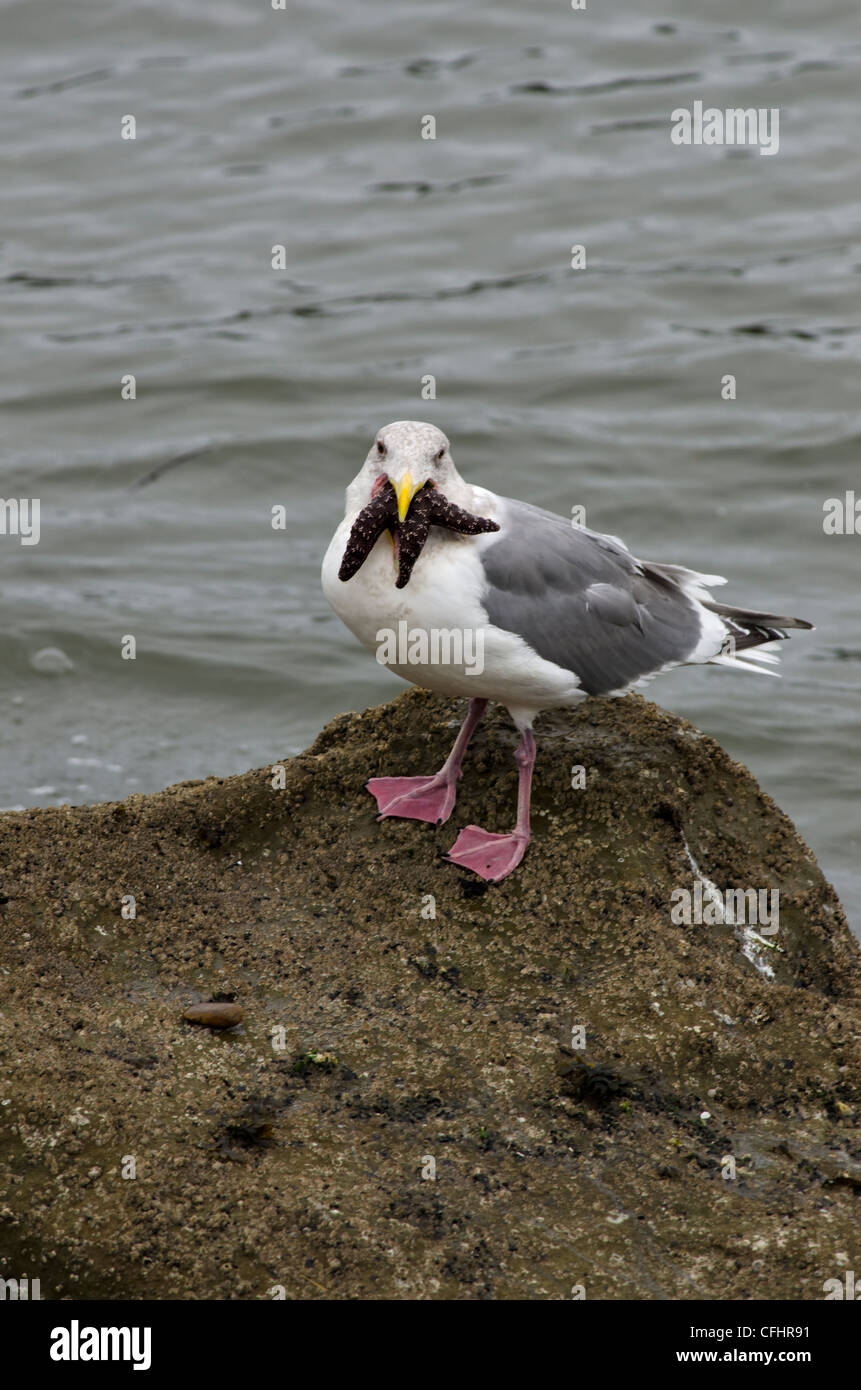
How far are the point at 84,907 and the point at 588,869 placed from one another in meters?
1.77

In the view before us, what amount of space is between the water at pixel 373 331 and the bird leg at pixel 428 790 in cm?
386

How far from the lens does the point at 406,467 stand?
5668mm

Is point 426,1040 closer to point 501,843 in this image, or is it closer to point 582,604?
point 501,843

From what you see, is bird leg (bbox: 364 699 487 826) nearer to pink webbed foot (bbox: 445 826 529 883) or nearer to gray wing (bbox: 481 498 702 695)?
pink webbed foot (bbox: 445 826 529 883)

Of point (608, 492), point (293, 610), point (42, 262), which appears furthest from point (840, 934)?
point (42, 262)

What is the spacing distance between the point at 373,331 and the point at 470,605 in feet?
37.1

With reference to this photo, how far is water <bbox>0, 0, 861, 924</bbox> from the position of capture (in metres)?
11.4

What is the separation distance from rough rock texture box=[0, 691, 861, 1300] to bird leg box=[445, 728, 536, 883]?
2.6 inches

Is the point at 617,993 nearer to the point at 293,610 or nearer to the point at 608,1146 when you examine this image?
the point at 608,1146

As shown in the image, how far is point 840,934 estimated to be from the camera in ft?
19.6

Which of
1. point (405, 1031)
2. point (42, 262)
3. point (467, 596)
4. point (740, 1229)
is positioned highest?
point (42, 262)
